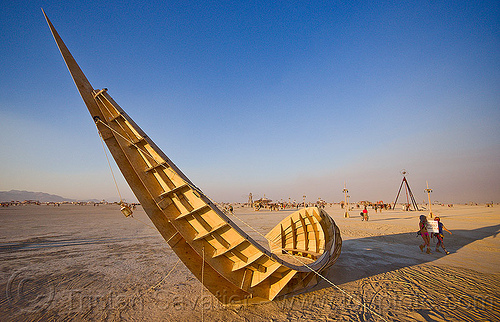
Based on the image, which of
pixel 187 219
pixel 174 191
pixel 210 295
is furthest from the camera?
pixel 210 295

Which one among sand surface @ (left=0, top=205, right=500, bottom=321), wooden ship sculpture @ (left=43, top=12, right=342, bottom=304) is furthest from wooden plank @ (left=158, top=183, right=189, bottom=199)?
sand surface @ (left=0, top=205, right=500, bottom=321)

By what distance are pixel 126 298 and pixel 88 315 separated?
0.88 metres

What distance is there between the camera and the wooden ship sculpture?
411 cm

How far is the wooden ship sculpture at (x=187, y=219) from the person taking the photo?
4109 mm

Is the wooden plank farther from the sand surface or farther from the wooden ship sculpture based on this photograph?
the sand surface

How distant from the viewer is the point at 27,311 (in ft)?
14.3

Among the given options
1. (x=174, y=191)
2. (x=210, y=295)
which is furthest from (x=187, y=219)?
(x=210, y=295)

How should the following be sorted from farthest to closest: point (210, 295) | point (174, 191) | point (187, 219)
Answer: point (210, 295) < point (187, 219) < point (174, 191)

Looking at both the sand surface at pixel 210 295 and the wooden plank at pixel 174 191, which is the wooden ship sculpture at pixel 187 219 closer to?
the wooden plank at pixel 174 191

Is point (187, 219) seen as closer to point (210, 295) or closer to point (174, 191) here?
point (174, 191)

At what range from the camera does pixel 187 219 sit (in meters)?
4.41

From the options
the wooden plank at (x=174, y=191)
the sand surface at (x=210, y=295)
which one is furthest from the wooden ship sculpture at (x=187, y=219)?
the sand surface at (x=210, y=295)

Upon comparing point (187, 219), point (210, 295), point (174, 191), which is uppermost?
point (174, 191)

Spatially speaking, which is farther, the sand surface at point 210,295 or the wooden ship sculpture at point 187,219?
the sand surface at point 210,295
